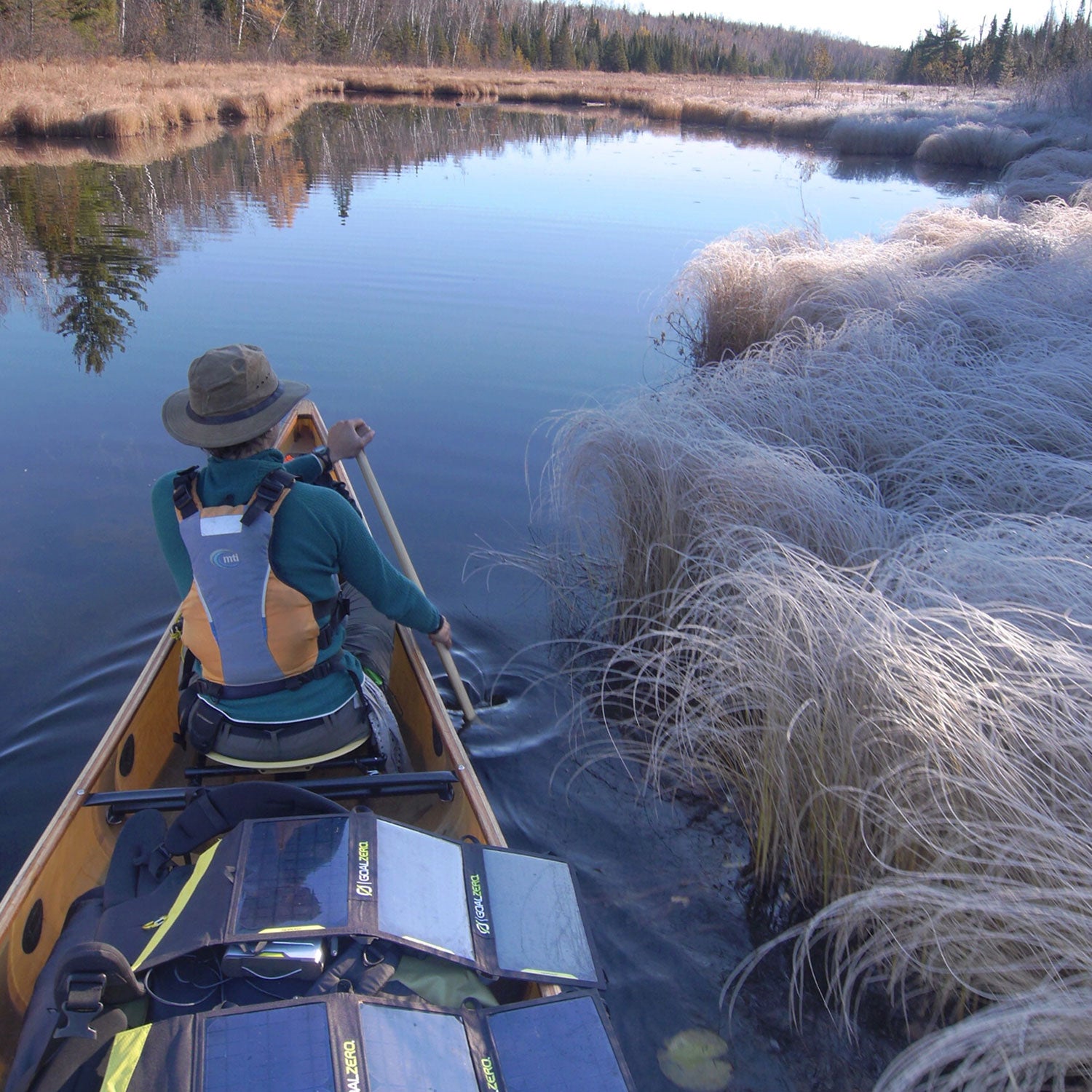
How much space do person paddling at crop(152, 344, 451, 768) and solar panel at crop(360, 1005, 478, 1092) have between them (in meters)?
1.16

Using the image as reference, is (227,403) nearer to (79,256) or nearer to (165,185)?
(79,256)

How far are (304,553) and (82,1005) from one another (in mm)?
1239

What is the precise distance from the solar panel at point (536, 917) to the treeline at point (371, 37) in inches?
1411

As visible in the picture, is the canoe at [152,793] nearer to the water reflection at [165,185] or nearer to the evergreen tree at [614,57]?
the water reflection at [165,185]

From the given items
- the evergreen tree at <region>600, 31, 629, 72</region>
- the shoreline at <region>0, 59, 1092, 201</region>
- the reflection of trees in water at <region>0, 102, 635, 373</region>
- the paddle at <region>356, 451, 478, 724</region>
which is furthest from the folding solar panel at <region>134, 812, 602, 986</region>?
the evergreen tree at <region>600, 31, 629, 72</region>

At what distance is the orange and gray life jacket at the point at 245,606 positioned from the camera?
245 cm

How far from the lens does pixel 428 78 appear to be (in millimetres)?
48094

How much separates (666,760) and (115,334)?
7901 millimetres

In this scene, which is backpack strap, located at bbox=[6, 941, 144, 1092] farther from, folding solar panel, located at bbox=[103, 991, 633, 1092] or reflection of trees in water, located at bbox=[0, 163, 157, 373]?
reflection of trees in water, located at bbox=[0, 163, 157, 373]

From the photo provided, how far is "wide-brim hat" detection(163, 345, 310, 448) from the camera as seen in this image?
246 centimetres

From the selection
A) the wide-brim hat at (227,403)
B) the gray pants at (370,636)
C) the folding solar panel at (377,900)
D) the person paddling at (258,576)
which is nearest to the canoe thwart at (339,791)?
the person paddling at (258,576)

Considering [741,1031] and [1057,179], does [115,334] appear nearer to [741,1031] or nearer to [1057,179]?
[741,1031]

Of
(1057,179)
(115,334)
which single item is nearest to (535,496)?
(115,334)

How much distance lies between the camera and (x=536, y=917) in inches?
85.3
